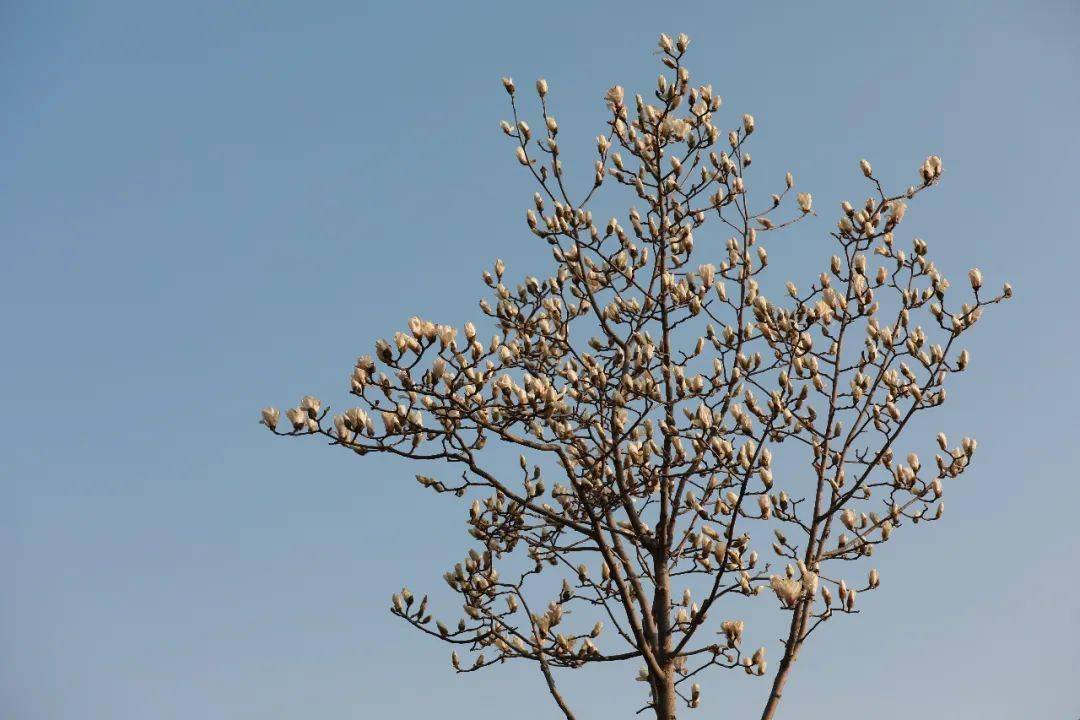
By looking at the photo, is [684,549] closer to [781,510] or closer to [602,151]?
[781,510]

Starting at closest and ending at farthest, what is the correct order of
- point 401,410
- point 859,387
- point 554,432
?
point 401,410 < point 554,432 < point 859,387

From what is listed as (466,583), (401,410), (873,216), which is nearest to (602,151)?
(873,216)

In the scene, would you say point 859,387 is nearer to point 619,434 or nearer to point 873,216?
point 873,216

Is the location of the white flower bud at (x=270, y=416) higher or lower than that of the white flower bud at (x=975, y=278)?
lower

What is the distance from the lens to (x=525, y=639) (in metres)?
7.11

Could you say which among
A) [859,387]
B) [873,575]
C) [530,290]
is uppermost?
[530,290]

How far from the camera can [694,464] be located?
6980mm

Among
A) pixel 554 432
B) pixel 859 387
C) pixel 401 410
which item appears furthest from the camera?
pixel 859 387

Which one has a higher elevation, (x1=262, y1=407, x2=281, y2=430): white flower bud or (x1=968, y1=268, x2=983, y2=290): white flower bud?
(x1=968, y1=268, x2=983, y2=290): white flower bud

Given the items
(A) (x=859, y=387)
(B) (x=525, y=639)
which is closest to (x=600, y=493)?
(B) (x=525, y=639)

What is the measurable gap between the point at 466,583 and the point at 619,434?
1.42 metres

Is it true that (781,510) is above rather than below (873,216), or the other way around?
below

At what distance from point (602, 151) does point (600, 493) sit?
8.19 feet

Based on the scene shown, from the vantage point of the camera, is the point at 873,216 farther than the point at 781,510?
Yes
